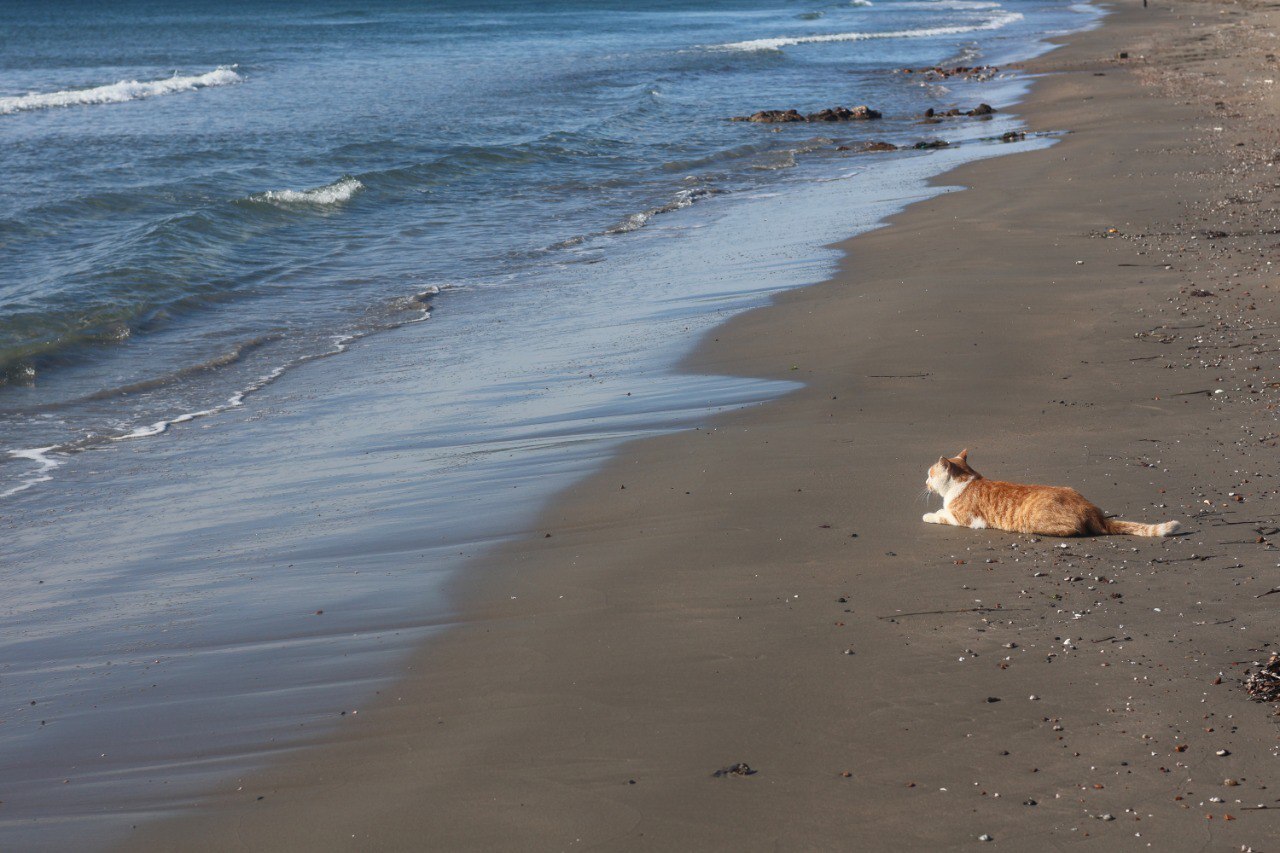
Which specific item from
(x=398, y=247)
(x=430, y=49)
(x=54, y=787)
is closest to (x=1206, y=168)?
(x=398, y=247)

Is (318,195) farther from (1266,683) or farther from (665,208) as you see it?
(1266,683)

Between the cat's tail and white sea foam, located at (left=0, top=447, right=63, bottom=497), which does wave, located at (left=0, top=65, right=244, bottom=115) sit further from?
the cat's tail

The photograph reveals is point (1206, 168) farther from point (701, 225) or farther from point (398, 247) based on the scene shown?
point (398, 247)

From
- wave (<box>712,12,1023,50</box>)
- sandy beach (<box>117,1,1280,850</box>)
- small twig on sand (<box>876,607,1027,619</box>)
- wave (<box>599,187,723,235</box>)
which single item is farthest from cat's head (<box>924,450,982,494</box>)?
wave (<box>712,12,1023,50</box>)

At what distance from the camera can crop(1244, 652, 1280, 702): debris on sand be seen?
4.12m

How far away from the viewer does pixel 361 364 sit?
34.9 feet

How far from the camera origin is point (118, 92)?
3625cm

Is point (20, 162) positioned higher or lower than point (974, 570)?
higher

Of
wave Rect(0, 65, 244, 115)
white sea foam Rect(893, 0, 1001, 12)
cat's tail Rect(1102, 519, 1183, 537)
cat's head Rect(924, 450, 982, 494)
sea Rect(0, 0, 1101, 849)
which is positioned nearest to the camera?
sea Rect(0, 0, 1101, 849)

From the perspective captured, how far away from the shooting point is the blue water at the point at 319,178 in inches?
457

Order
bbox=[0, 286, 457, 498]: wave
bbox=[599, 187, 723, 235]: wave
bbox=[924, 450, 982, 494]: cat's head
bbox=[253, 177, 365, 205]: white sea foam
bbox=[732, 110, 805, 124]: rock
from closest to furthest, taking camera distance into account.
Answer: bbox=[924, 450, 982, 494]: cat's head, bbox=[0, 286, 457, 498]: wave, bbox=[599, 187, 723, 235]: wave, bbox=[253, 177, 365, 205]: white sea foam, bbox=[732, 110, 805, 124]: rock

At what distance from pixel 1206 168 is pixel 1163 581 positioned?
40.0ft

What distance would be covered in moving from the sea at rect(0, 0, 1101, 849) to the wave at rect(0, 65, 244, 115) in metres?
0.32

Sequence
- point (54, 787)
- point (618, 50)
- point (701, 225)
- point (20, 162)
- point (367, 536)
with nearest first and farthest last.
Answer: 1. point (54, 787)
2. point (367, 536)
3. point (701, 225)
4. point (20, 162)
5. point (618, 50)
